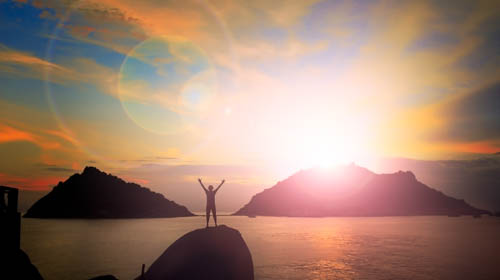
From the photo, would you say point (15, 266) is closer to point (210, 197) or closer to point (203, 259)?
point (203, 259)

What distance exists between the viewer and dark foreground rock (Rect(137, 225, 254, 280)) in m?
20.8

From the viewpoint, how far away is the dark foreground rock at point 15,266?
16.0m

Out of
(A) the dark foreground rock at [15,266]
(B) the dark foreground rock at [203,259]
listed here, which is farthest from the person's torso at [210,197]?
(A) the dark foreground rock at [15,266]

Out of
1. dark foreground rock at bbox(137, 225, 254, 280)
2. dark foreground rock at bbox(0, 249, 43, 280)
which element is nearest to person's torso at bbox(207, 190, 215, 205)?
dark foreground rock at bbox(137, 225, 254, 280)

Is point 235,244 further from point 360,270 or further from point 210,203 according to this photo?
point 360,270

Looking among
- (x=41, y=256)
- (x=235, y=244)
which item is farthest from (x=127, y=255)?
(x=235, y=244)

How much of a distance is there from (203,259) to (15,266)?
31.8 ft

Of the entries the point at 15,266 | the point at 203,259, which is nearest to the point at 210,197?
the point at 203,259

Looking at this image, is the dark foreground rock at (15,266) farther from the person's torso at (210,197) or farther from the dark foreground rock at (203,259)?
the person's torso at (210,197)

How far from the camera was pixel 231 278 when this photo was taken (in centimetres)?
2166

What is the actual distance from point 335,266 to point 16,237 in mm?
40993

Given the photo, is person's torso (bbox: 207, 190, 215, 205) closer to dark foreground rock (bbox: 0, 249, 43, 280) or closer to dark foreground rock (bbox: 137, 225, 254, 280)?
dark foreground rock (bbox: 137, 225, 254, 280)

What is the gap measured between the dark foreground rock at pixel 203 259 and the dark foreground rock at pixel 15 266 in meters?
6.70

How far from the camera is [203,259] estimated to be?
69.3 feet
